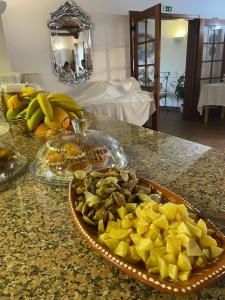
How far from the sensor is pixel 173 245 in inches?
12.6

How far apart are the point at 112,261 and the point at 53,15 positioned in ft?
9.98

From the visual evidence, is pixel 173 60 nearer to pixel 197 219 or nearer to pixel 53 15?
pixel 53 15

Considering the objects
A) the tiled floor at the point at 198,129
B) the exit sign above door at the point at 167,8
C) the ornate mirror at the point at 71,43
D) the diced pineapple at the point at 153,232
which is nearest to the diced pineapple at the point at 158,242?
the diced pineapple at the point at 153,232

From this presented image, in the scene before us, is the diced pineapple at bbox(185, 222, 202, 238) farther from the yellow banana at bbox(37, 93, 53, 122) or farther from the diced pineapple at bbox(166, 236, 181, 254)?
the yellow banana at bbox(37, 93, 53, 122)

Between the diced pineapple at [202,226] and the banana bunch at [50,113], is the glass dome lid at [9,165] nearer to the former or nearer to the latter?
the banana bunch at [50,113]

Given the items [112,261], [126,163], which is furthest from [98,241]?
[126,163]

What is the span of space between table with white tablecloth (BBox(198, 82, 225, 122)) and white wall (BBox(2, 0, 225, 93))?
1.20 metres

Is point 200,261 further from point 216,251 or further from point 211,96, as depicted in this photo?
point 211,96

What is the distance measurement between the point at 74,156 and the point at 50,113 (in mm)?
322

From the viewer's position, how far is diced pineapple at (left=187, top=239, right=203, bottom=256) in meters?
0.31

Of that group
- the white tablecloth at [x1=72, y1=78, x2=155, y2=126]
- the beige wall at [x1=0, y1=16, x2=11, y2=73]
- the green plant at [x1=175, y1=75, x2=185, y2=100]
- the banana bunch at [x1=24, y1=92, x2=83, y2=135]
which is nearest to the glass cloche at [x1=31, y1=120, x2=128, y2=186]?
the banana bunch at [x1=24, y1=92, x2=83, y2=135]

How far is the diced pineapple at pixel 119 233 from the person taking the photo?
0.36 meters

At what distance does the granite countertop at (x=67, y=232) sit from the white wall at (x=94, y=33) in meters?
2.27

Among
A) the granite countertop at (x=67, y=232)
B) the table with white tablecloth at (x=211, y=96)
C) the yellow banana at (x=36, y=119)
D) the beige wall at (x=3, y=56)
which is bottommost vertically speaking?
the table with white tablecloth at (x=211, y=96)
